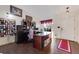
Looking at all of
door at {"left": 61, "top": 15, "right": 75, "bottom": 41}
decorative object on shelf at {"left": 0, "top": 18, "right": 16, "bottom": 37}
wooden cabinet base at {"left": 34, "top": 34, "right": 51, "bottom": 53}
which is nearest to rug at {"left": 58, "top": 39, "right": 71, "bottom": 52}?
door at {"left": 61, "top": 15, "right": 75, "bottom": 41}

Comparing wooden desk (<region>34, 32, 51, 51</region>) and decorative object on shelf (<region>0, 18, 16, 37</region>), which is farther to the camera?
wooden desk (<region>34, 32, 51, 51</region>)

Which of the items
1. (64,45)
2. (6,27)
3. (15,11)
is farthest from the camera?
(64,45)

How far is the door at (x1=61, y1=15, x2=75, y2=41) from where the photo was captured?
1675 mm

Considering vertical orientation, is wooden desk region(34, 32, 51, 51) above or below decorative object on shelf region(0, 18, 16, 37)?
below

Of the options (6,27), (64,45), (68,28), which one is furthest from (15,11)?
(64,45)

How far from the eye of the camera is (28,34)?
1.72 m

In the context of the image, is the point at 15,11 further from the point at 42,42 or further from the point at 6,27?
the point at 42,42

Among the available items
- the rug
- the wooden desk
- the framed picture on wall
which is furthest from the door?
the framed picture on wall

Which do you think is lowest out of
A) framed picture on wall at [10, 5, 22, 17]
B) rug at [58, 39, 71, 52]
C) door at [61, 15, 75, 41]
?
rug at [58, 39, 71, 52]

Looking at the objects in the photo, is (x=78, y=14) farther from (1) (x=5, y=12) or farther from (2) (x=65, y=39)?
(1) (x=5, y=12)

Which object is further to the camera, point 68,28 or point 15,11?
point 68,28

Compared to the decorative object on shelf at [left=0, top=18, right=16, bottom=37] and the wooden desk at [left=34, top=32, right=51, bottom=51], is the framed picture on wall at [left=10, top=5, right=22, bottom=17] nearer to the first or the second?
the decorative object on shelf at [left=0, top=18, right=16, bottom=37]

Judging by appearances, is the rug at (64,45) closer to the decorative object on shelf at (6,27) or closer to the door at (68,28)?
the door at (68,28)

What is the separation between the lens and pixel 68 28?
5.60 ft
